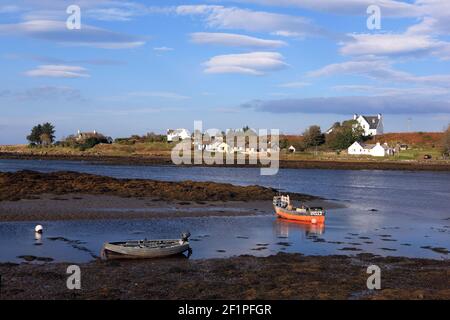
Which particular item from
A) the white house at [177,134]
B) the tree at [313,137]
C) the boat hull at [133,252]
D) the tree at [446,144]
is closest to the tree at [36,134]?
the white house at [177,134]

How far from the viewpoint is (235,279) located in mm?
19531

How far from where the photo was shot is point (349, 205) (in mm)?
49812

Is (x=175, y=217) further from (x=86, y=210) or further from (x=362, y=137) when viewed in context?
(x=362, y=137)

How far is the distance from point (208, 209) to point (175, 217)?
15.5 feet

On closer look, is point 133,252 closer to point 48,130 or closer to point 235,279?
point 235,279

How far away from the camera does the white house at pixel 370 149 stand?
140 meters

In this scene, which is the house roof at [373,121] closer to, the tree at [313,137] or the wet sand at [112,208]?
the tree at [313,137]

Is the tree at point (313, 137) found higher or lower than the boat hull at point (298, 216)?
higher

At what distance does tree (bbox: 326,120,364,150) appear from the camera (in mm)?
147812

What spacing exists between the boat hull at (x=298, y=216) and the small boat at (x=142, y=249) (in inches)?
502

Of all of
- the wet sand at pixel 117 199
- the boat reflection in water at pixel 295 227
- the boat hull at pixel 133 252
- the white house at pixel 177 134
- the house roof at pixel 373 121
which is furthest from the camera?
the white house at pixel 177 134

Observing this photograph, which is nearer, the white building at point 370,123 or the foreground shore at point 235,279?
the foreground shore at point 235,279

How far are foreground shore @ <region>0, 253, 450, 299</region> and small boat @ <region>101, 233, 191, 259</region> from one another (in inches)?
21.7

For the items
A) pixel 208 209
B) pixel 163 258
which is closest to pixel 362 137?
pixel 208 209
